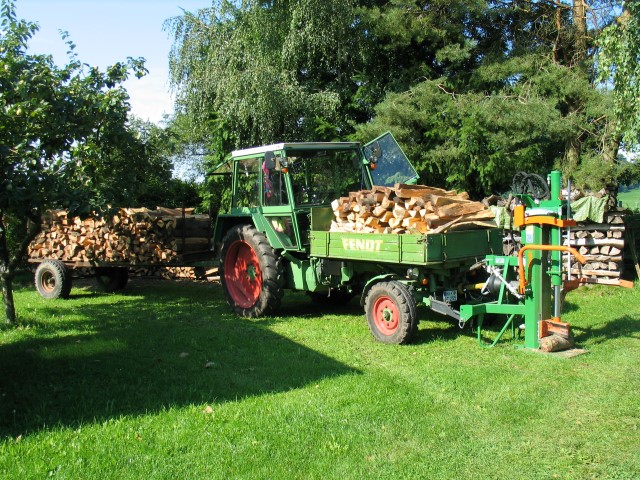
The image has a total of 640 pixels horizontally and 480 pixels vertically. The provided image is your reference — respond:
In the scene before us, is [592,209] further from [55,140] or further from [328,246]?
[55,140]

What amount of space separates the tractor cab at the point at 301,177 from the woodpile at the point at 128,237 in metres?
1.79

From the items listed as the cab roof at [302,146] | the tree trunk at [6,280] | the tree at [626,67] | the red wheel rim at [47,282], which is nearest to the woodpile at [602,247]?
the tree at [626,67]

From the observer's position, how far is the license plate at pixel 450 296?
730 centimetres

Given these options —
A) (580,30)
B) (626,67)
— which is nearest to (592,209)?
(626,67)

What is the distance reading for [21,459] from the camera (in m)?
4.12

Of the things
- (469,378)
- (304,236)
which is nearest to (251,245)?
(304,236)

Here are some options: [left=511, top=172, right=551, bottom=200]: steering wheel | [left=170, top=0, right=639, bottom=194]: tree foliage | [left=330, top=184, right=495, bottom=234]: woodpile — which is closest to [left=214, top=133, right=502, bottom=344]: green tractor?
[left=330, top=184, right=495, bottom=234]: woodpile

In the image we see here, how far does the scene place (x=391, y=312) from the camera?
7332mm

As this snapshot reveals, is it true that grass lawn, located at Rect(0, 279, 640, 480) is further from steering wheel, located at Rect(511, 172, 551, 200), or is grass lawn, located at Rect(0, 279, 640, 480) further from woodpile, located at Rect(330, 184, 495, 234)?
steering wheel, located at Rect(511, 172, 551, 200)

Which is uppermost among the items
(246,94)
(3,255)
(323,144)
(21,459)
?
(246,94)

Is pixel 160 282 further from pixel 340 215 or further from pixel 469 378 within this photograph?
pixel 469 378

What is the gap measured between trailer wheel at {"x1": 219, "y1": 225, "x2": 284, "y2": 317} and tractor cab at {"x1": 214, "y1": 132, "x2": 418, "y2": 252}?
0.68ft

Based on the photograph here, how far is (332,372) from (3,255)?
5100mm

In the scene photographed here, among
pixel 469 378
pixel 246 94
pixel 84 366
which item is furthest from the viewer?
pixel 246 94
